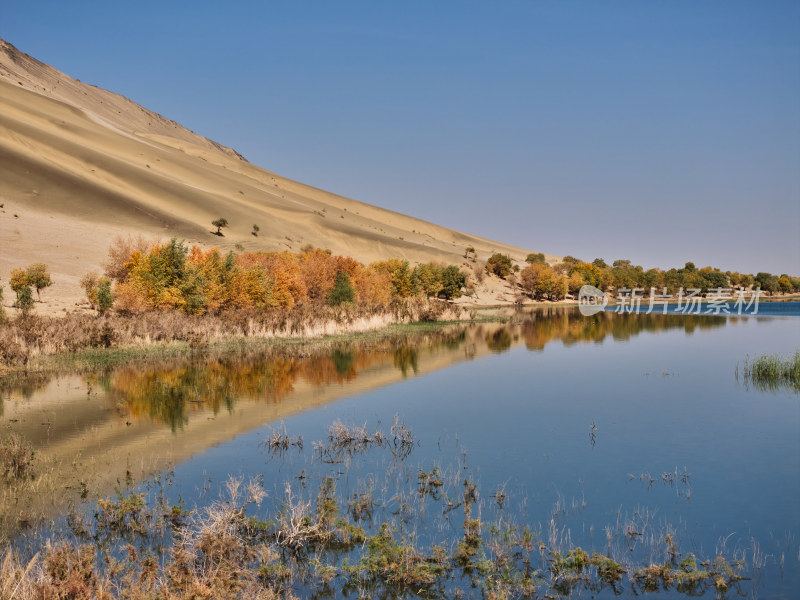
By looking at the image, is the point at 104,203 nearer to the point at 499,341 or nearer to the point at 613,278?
the point at 499,341

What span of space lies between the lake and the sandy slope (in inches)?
763

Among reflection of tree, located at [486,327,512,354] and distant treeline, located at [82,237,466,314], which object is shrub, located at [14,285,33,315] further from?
reflection of tree, located at [486,327,512,354]

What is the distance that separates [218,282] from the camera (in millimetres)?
34594

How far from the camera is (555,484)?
12.5m

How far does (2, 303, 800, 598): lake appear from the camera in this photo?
392 inches

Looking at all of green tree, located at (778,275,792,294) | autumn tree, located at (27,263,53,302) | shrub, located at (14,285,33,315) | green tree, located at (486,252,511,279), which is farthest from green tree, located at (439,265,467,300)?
green tree, located at (778,275,792,294)

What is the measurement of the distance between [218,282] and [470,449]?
2320cm

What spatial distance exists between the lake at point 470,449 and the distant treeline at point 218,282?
20.1 ft

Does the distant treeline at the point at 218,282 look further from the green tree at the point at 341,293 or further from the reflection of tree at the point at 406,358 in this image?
the reflection of tree at the point at 406,358

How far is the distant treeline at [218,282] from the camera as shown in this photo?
31391 millimetres

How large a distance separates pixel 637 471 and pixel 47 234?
53.8 metres

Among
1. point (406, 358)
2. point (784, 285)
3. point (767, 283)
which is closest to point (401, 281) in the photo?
point (406, 358)

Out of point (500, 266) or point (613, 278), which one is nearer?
point (500, 266)

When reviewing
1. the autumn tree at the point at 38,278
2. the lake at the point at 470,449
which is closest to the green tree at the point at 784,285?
the lake at the point at 470,449
